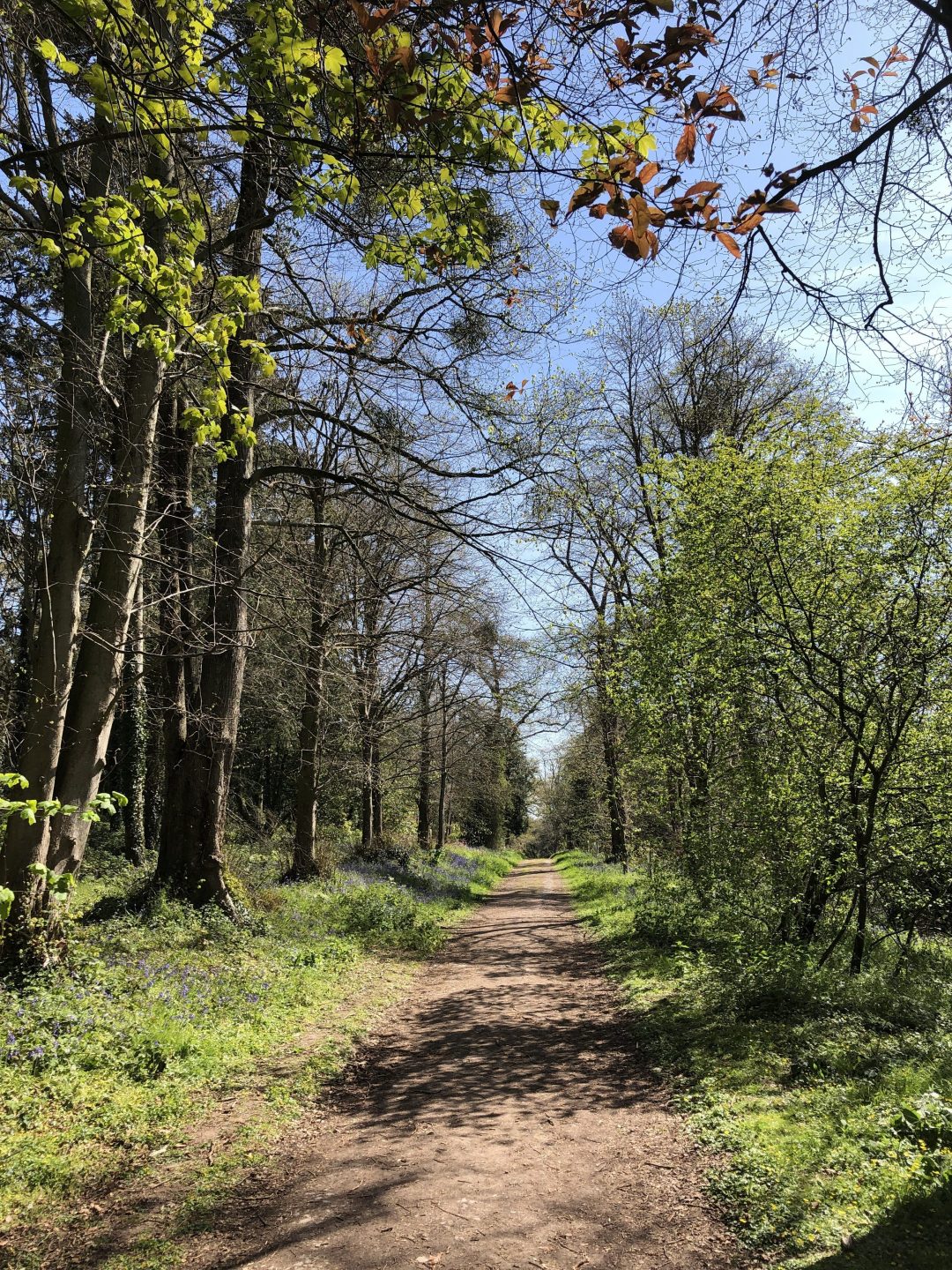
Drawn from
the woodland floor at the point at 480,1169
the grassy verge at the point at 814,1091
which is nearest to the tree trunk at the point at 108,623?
the woodland floor at the point at 480,1169

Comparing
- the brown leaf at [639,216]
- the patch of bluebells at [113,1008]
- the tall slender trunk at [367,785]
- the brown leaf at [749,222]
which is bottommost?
the patch of bluebells at [113,1008]

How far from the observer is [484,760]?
3000cm

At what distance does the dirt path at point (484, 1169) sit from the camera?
133 inches

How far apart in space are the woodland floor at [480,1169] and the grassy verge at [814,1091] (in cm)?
28

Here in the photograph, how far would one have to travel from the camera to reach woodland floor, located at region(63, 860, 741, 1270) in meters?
3.37

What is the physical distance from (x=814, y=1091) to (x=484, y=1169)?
2.44 metres

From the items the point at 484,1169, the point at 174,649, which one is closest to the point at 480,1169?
the point at 484,1169

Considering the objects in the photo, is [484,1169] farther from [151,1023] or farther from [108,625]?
[108,625]

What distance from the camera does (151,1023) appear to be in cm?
555

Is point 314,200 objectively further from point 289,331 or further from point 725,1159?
point 725,1159

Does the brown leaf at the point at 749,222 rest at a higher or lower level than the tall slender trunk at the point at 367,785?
higher

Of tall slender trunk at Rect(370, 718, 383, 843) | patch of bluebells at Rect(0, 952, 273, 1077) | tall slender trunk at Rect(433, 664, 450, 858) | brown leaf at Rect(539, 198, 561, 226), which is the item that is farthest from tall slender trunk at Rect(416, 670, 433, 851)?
brown leaf at Rect(539, 198, 561, 226)

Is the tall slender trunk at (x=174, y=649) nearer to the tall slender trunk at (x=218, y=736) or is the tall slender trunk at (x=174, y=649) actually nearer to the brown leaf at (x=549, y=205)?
the tall slender trunk at (x=218, y=736)

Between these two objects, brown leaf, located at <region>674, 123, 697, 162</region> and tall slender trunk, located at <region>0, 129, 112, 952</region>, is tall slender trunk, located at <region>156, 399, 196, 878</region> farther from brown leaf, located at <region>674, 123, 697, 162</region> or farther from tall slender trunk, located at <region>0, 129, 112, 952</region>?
brown leaf, located at <region>674, 123, 697, 162</region>
